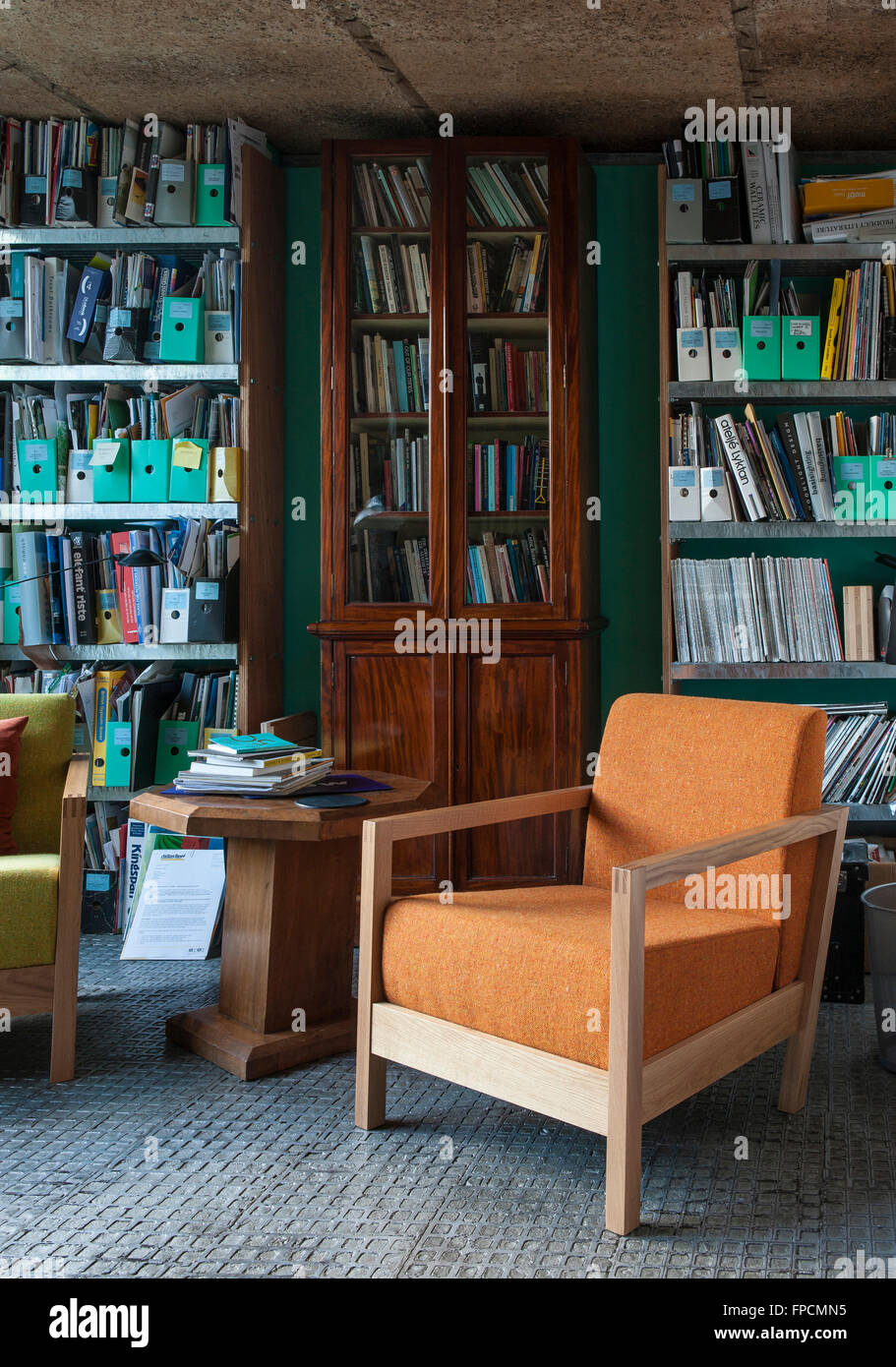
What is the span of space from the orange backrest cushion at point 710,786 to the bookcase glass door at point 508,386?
43.9 inches

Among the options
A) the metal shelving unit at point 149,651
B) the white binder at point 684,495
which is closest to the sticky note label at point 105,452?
the metal shelving unit at point 149,651

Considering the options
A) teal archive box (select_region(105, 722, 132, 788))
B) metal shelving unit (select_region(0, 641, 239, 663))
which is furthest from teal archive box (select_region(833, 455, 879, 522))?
teal archive box (select_region(105, 722, 132, 788))

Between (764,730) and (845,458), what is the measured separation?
1501mm

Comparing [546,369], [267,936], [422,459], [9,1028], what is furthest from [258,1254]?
[546,369]

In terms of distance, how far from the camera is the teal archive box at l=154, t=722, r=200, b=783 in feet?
11.8

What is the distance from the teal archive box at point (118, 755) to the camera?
352 cm

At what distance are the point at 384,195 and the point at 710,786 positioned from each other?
2254 millimetres

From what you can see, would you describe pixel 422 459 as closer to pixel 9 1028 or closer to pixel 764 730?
pixel 764 730

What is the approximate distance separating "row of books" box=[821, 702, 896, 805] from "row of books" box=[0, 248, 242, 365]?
2.21 metres

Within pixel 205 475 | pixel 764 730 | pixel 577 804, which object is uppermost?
pixel 205 475

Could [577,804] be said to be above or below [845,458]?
below

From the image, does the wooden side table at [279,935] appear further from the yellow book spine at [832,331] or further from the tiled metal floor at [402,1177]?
the yellow book spine at [832,331]

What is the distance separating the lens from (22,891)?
2.32 metres
